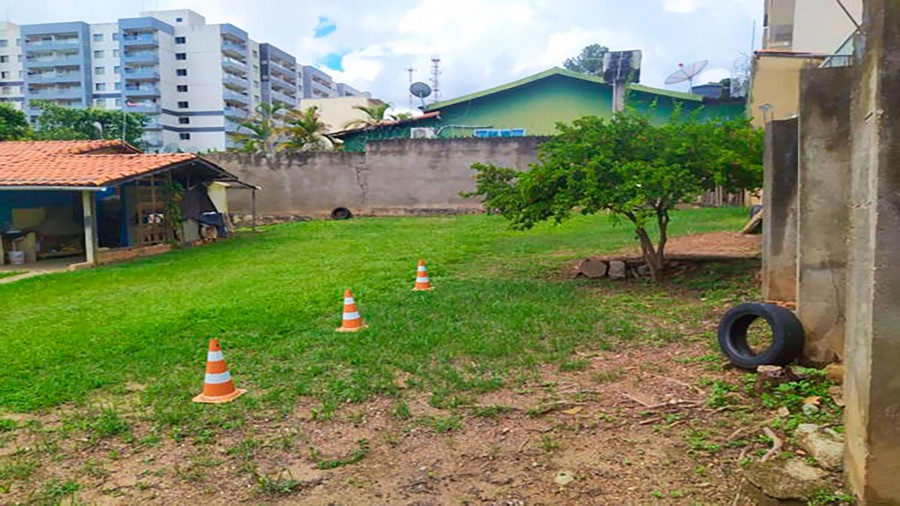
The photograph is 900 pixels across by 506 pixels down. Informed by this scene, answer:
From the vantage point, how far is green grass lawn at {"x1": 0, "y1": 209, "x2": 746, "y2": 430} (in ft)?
18.5

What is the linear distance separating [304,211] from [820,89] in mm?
23445

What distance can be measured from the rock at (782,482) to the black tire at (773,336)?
1.88 metres

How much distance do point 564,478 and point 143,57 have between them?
270ft

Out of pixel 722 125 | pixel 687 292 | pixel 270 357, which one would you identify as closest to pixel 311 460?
pixel 270 357

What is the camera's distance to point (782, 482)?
3.29m

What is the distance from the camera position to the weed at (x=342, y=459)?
4059 millimetres

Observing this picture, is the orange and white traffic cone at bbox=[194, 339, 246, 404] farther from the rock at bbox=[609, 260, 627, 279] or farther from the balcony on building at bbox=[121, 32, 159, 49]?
the balcony on building at bbox=[121, 32, 159, 49]

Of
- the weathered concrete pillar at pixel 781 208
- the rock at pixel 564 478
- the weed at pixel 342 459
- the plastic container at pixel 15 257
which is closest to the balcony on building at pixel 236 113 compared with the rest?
the plastic container at pixel 15 257

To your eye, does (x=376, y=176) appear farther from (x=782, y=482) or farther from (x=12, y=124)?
(x=782, y=482)

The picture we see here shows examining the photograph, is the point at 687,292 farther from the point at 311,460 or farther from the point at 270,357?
the point at 311,460

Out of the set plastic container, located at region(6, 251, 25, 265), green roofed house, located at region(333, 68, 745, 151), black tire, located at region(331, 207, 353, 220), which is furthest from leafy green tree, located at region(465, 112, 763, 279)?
green roofed house, located at region(333, 68, 745, 151)

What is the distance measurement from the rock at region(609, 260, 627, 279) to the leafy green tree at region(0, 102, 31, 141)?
3175cm

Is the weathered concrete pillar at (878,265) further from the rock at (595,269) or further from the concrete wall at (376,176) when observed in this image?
the concrete wall at (376,176)

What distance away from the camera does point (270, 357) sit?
21.4 feet
